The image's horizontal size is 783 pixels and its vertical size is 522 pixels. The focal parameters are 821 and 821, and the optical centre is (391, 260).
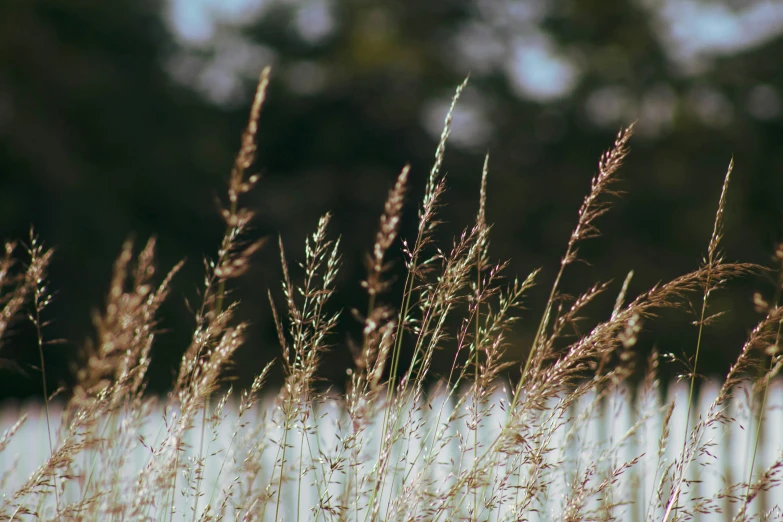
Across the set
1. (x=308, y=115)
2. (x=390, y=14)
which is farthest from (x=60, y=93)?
(x=390, y=14)

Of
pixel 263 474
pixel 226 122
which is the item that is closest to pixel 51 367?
pixel 226 122

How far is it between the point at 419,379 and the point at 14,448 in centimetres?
411

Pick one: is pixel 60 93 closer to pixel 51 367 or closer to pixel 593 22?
pixel 51 367

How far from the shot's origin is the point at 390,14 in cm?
2059

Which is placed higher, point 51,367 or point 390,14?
point 390,14

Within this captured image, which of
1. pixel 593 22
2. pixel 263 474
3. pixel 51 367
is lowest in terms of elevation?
pixel 263 474

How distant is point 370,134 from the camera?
17.8m

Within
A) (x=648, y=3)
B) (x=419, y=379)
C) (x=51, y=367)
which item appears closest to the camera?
(x=419, y=379)

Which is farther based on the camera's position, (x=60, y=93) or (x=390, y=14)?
(x=390, y=14)

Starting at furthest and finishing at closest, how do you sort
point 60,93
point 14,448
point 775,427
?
point 60,93
point 14,448
point 775,427

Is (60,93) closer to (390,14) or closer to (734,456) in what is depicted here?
(390,14)

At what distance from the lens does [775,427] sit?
13.1 ft

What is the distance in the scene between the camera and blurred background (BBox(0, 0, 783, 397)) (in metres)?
14.0

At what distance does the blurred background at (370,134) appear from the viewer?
549 inches
